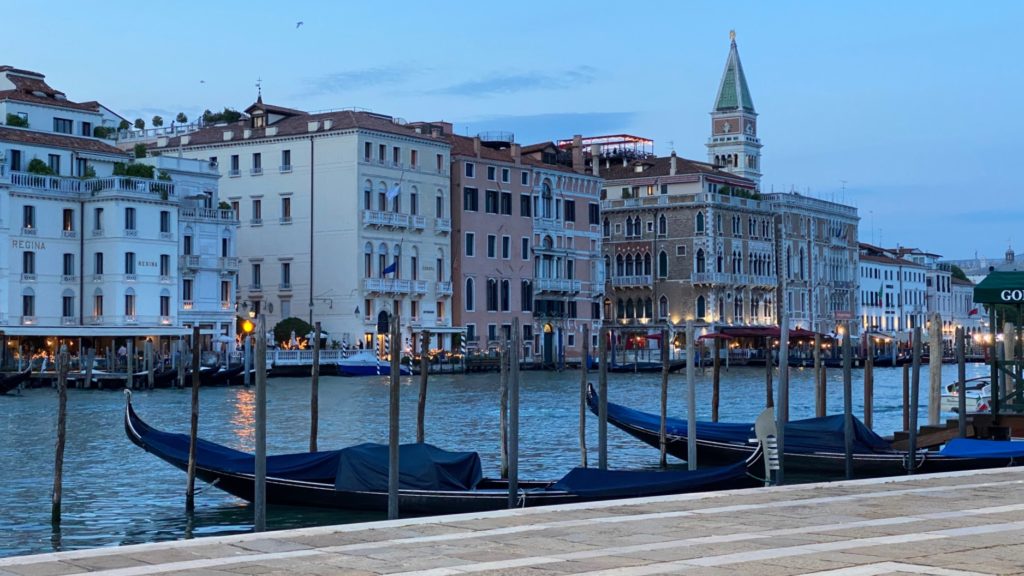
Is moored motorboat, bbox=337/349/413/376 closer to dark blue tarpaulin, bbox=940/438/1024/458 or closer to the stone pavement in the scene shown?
dark blue tarpaulin, bbox=940/438/1024/458

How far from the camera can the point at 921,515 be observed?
8289 millimetres

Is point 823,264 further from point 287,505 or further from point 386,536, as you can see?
point 386,536

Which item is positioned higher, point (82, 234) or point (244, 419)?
point (82, 234)

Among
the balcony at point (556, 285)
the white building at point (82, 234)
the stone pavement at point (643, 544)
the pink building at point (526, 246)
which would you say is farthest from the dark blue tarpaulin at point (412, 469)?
the balcony at point (556, 285)

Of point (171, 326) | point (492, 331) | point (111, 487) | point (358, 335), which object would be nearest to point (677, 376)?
point (492, 331)

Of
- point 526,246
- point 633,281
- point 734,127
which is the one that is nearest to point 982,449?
point 526,246

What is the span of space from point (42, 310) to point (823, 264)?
41.3m

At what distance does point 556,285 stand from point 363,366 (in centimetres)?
1275

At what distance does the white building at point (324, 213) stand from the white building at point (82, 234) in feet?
14.6

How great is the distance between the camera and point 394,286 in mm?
48875

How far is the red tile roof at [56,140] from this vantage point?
4069 cm

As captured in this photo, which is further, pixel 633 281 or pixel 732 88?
pixel 732 88

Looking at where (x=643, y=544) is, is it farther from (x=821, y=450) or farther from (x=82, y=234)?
(x=82, y=234)

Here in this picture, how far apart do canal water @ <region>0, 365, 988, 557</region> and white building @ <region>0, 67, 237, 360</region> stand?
13.1ft
